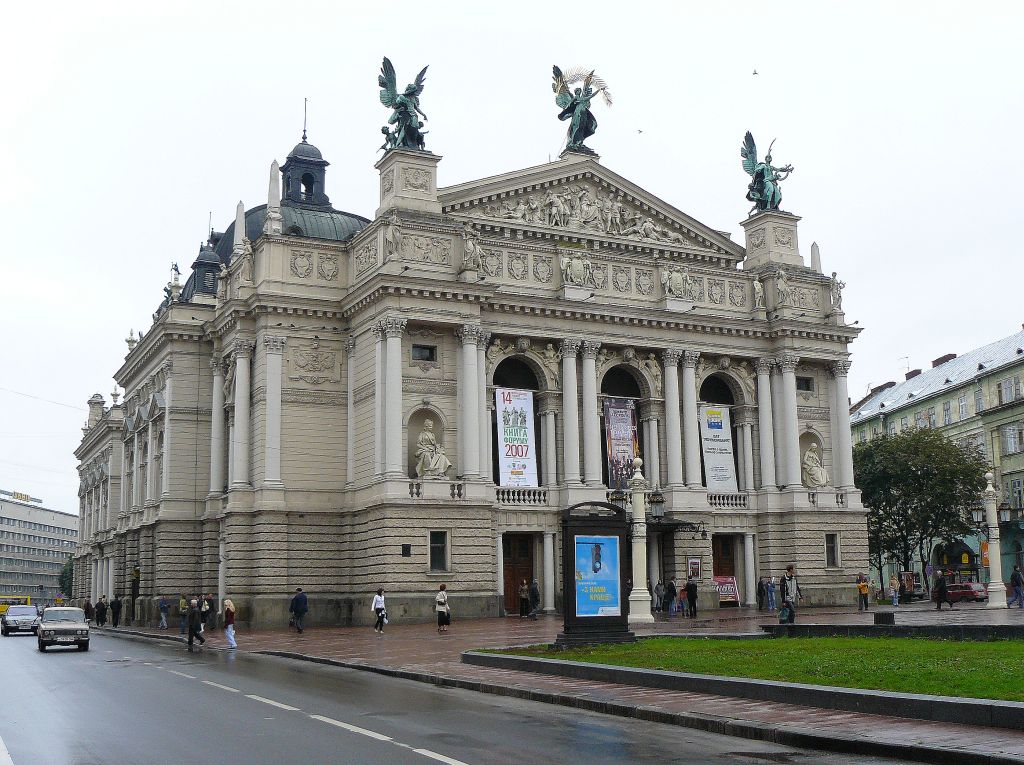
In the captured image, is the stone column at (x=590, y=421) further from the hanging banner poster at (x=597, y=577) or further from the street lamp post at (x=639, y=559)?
the hanging banner poster at (x=597, y=577)

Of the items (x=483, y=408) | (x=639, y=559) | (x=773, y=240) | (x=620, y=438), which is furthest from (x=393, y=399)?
(x=773, y=240)

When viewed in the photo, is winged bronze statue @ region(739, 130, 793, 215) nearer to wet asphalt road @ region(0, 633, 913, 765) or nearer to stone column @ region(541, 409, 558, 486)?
stone column @ region(541, 409, 558, 486)

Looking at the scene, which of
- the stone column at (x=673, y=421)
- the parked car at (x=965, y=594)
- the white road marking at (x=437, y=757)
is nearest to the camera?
the white road marking at (x=437, y=757)

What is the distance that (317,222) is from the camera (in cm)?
6184

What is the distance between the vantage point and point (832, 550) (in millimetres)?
60188

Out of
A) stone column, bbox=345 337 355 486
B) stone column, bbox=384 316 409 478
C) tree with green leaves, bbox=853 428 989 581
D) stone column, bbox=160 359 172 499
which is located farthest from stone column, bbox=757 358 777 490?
stone column, bbox=160 359 172 499

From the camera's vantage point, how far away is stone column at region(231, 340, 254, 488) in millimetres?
54188

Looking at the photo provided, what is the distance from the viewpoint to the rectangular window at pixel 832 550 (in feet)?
196

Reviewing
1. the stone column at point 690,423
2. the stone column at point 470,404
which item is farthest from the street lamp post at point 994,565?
the stone column at point 470,404

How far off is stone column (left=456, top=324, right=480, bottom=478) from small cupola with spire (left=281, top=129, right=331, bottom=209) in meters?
20.4

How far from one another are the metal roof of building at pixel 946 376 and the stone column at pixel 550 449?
135 ft

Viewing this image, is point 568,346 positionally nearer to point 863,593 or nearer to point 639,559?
point 863,593

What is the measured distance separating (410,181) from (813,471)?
84.4ft

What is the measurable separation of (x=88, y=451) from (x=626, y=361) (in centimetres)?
6415
